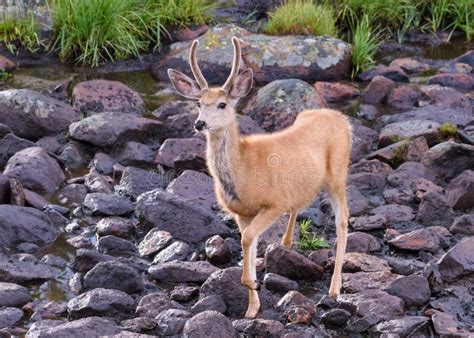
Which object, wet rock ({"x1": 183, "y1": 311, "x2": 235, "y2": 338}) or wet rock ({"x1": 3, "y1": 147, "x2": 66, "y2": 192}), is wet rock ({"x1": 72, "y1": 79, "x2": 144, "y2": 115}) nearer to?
wet rock ({"x1": 3, "y1": 147, "x2": 66, "y2": 192})

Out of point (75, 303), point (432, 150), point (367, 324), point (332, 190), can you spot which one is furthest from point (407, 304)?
point (432, 150)

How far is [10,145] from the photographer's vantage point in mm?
11102

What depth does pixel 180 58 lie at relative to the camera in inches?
574

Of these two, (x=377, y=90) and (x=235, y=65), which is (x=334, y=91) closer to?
(x=377, y=90)

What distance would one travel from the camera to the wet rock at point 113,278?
8.07 metres

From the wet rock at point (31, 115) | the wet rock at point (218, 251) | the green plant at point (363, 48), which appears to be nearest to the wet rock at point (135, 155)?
the wet rock at point (31, 115)

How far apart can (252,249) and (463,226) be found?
2691 millimetres

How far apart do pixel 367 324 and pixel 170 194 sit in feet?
9.30

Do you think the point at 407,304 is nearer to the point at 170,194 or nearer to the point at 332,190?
the point at 332,190

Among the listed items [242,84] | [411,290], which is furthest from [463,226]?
[242,84]

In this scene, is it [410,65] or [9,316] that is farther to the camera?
[410,65]

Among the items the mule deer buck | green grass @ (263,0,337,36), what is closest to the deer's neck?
the mule deer buck

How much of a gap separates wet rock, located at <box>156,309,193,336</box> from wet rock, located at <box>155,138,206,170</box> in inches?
138

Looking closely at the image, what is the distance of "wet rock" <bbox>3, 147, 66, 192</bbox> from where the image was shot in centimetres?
1028
